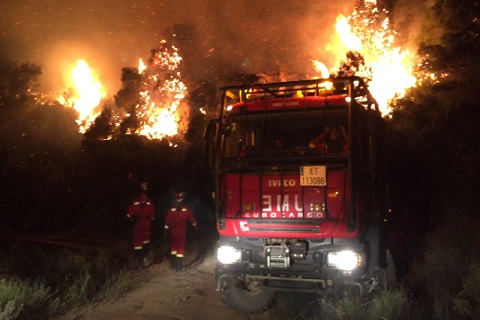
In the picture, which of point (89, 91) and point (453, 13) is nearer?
point (453, 13)

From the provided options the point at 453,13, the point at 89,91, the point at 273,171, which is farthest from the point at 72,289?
the point at 89,91

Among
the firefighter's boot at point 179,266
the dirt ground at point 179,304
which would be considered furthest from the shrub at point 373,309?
the firefighter's boot at point 179,266

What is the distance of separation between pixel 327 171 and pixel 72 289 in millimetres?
3941

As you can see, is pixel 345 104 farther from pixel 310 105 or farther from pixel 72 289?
pixel 72 289

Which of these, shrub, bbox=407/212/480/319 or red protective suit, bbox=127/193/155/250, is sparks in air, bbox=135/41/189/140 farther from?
shrub, bbox=407/212/480/319

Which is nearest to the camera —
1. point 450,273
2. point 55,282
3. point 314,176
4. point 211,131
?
point 314,176

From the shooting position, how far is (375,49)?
22.7 meters

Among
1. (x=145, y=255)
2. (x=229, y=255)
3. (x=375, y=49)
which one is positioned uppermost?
(x=375, y=49)

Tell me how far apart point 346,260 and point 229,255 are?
1510mm

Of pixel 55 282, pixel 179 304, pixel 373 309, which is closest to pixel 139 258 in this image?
pixel 55 282

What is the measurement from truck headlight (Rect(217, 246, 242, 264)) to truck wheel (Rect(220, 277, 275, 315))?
50cm

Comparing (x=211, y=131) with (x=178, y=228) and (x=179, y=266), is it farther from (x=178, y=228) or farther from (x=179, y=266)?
(x=179, y=266)

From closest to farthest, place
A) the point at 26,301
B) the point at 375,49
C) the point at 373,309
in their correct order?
the point at 373,309 → the point at 26,301 → the point at 375,49

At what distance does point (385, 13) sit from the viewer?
22359mm
